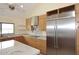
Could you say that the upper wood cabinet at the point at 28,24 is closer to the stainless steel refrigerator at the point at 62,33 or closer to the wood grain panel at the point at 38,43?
the wood grain panel at the point at 38,43

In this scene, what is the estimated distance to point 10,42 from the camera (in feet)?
4.68

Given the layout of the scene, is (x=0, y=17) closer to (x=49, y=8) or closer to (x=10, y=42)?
(x=10, y=42)

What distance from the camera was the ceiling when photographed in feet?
4.47

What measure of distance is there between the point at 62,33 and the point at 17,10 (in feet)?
2.48

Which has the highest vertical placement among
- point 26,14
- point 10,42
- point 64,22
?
point 26,14

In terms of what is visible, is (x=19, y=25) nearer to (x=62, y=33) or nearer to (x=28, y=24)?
(x=28, y=24)

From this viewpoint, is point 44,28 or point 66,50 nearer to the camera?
point 44,28

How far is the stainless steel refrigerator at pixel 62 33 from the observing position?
4.83 ft

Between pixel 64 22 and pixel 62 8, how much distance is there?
211 mm

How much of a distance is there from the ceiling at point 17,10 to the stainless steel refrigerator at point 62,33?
1.03 ft

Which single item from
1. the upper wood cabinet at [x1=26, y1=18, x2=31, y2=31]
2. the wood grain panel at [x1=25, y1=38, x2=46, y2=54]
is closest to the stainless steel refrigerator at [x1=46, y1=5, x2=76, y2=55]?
the wood grain panel at [x1=25, y1=38, x2=46, y2=54]

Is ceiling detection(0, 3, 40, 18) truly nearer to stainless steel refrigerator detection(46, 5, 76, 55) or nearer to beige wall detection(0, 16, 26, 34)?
beige wall detection(0, 16, 26, 34)

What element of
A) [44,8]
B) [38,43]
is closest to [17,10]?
[44,8]
